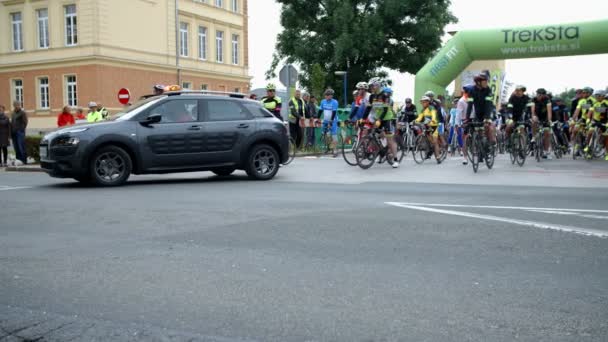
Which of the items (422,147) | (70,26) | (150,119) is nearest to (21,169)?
(150,119)

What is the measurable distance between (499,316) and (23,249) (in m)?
4.18

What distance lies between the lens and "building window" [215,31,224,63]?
168 ft

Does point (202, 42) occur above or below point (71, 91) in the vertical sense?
above

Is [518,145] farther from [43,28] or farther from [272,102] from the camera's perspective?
[43,28]

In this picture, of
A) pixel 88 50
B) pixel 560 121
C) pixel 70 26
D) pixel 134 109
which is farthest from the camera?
pixel 70 26

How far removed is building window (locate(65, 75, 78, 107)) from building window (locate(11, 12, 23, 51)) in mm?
4589

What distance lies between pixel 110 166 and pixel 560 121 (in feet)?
44.7

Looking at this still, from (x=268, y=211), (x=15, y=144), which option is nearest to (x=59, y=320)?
(x=268, y=211)

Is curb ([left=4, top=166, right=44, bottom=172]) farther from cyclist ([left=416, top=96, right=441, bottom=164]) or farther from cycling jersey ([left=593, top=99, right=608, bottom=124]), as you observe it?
cycling jersey ([left=593, top=99, right=608, bottom=124])

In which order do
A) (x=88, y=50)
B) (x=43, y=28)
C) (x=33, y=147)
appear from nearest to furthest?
(x=33, y=147) < (x=88, y=50) < (x=43, y=28)

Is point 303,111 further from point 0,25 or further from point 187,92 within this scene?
point 0,25

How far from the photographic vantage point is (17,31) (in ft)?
140

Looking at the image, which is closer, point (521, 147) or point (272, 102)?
point (521, 147)

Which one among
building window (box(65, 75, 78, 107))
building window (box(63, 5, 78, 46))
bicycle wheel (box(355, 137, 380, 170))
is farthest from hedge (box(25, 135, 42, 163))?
building window (box(63, 5, 78, 46))
